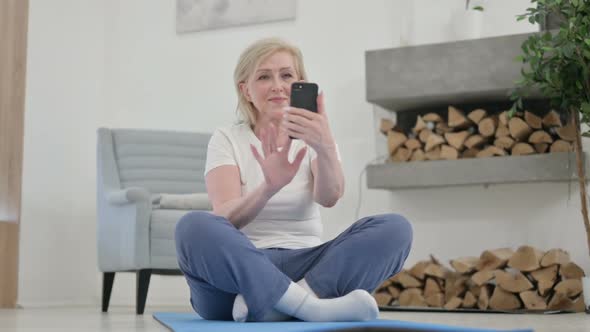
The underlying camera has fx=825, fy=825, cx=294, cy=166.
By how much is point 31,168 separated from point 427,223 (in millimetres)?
2033

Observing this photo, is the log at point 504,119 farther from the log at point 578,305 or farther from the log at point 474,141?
the log at point 578,305

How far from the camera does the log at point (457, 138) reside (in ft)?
12.6

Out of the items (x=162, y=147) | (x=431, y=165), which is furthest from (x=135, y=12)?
(x=431, y=165)

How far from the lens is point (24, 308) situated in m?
4.00

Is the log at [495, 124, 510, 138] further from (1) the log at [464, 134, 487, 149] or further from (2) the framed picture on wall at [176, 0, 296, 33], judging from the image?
(2) the framed picture on wall at [176, 0, 296, 33]

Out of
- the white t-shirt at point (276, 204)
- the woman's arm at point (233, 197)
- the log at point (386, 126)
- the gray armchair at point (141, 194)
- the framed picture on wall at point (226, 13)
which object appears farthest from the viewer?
the framed picture on wall at point (226, 13)

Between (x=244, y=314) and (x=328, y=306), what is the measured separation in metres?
0.21

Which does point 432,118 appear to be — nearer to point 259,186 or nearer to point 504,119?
point 504,119

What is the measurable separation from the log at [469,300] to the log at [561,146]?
2.47ft

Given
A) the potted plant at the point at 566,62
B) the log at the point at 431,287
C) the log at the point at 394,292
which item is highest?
the potted plant at the point at 566,62

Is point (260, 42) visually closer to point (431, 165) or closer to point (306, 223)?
point (306, 223)

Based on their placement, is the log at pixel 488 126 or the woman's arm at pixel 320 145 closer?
the woman's arm at pixel 320 145

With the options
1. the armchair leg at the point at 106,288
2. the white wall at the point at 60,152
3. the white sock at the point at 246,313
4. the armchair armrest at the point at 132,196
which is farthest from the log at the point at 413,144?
the white sock at the point at 246,313

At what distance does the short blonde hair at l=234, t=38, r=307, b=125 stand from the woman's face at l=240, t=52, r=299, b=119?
0.02 metres
